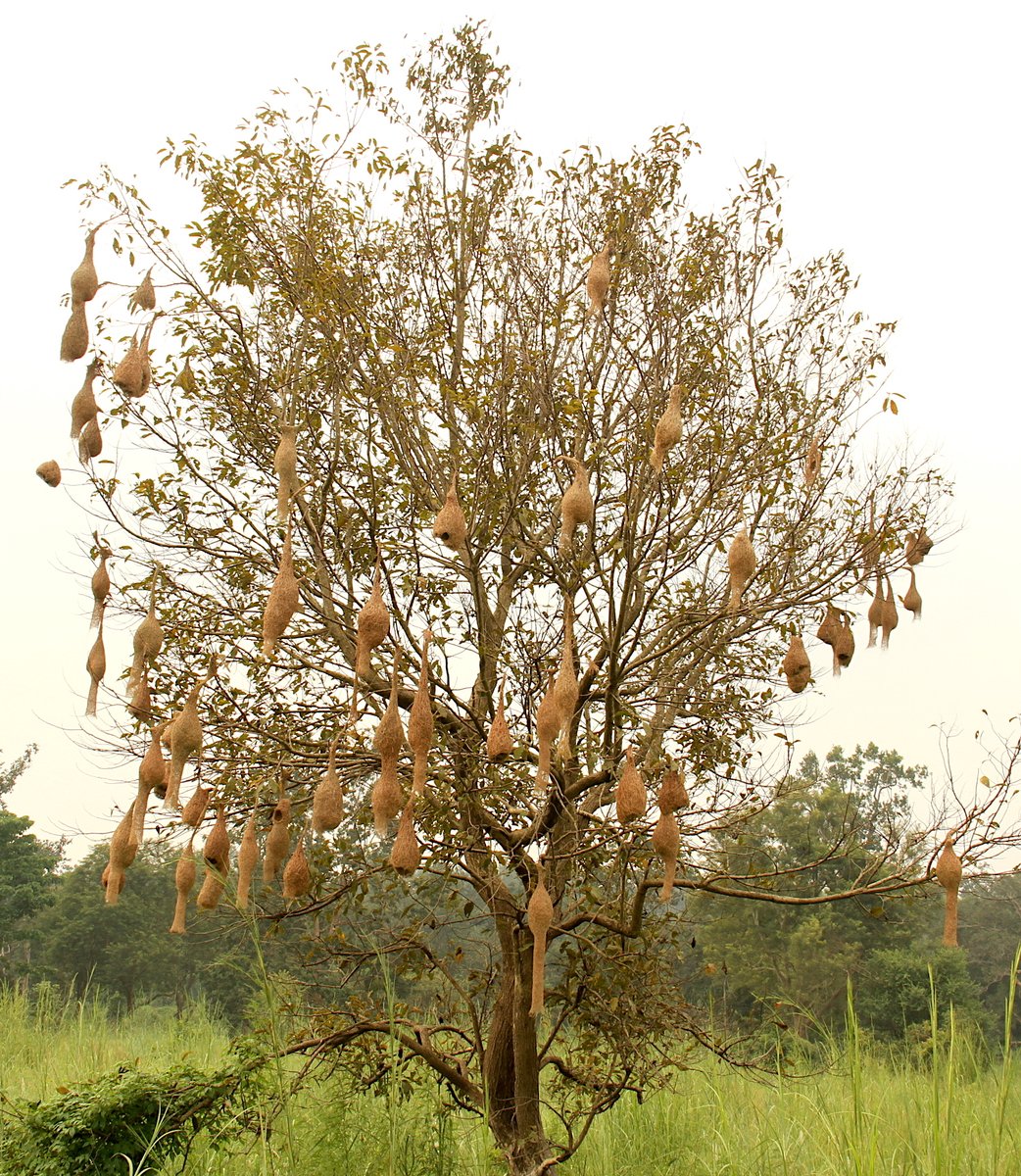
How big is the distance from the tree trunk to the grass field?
0.61 ft

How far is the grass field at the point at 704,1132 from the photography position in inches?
148

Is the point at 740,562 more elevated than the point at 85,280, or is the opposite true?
the point at 85,280

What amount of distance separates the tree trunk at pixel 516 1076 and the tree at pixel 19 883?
76.2 feet

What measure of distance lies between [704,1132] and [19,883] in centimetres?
2501

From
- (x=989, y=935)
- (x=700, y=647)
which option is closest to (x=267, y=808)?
(x=700, y=647)

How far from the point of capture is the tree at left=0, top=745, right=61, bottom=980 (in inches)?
1024

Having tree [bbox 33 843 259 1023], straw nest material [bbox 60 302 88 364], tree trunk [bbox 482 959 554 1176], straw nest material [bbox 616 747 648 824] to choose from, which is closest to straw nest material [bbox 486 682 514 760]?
straw nest material [bbox 616 747 648 824]

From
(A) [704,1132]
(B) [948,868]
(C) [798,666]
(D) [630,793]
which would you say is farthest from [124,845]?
(A) [704,1132]

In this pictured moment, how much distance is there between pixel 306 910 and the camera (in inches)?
250

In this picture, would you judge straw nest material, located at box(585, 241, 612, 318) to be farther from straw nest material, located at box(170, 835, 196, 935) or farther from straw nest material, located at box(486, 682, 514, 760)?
straw nest material, located at box(170, 835, 196, 935)

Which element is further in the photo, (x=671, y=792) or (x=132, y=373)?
(x=671, y=792)

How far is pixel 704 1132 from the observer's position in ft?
22.2

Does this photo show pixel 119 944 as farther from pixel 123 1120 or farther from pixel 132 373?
pixel 132 373

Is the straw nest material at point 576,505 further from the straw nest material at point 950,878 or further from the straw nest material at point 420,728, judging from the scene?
the straw nest material at point 950,878
